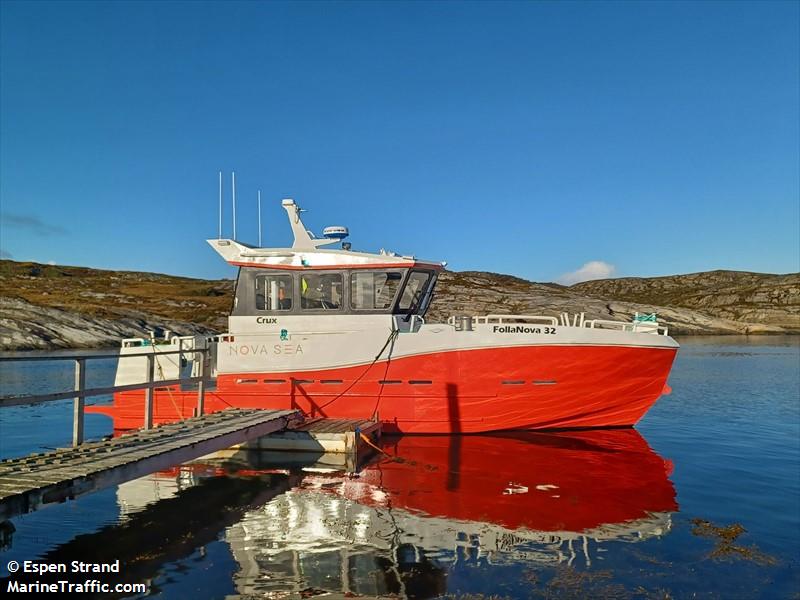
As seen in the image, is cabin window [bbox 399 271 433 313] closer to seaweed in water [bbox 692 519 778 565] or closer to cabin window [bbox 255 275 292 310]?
cabin window [bbox 255 275 292 310]

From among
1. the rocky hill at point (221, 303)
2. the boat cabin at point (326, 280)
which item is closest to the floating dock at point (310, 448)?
the boat cabin at point (326, 280)

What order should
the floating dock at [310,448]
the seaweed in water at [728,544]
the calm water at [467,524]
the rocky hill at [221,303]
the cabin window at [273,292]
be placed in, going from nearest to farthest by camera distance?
the calm water at [467,524], the seaweed in water at [728,544], the floating dock at [310,448], the cabin window at [273,292], the rocky hill at [221,303]

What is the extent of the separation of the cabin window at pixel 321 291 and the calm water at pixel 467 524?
407 centimetres

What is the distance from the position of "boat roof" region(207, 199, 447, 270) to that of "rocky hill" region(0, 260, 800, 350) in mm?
19656

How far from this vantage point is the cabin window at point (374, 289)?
1547cm

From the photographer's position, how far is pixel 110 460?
884 cm

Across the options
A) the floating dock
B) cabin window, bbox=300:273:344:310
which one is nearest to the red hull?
the floating dock

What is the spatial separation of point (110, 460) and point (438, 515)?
5130 mm

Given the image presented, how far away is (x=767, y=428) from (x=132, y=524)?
17138 mm

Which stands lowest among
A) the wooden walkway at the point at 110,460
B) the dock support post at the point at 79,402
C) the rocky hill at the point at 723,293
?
the wooden walkway at the point at 110,460

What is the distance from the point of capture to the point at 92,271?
446 feet

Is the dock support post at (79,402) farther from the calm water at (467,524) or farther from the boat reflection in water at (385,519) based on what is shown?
the boat reflection in water at (385,519)

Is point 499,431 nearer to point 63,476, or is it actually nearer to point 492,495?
point 492,495

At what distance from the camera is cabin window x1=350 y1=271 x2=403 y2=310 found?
15469mm
